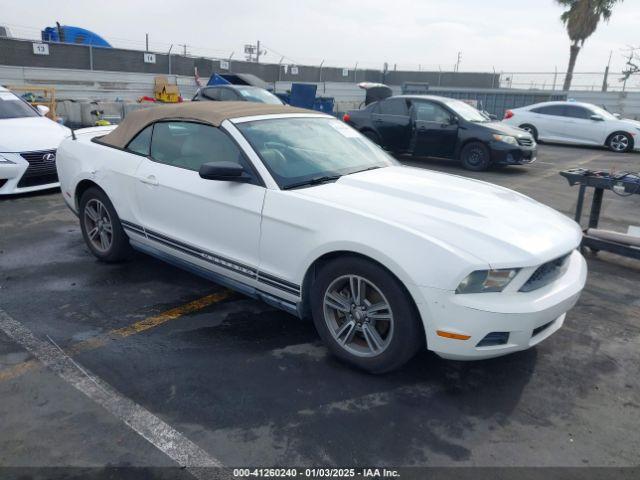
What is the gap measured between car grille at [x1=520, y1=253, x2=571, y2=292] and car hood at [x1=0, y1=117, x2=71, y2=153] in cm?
692

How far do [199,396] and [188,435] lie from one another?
0.35 m

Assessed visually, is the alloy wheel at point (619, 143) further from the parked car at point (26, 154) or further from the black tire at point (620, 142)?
the parked car at point (26, 154)

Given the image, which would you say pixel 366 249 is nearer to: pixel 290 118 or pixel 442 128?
pixel 290 118

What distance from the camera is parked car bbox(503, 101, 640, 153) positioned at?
15453 millimetres

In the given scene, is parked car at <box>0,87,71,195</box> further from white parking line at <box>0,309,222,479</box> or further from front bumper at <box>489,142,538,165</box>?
front bumper at <box>489,142,538,165</box>

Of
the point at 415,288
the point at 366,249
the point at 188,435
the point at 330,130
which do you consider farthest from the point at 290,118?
the point at 188,435

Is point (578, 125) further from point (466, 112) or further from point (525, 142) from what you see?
point (466, 112)

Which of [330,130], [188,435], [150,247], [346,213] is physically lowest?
[188,435]

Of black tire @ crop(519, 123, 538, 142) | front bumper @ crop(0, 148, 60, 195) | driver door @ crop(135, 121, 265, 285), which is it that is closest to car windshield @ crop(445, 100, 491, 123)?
black tire @ crop(519, 123, 538, 142)

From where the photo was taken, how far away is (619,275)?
532 centimetres

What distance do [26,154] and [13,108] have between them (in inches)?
68.5

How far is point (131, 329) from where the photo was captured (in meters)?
3.82

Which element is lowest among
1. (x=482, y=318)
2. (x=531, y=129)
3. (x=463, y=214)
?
(x=482, y=318)

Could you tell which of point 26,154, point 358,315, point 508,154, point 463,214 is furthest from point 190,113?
point 508,154
